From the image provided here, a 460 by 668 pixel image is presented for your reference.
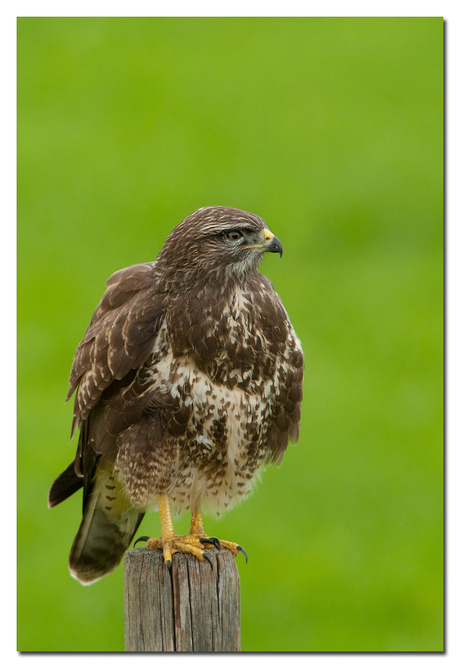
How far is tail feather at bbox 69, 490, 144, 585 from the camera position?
3.98 metres

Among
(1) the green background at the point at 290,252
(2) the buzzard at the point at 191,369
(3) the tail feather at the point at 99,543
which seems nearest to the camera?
(2) the buzzard at the point at 191,369

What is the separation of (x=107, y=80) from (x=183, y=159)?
67cm

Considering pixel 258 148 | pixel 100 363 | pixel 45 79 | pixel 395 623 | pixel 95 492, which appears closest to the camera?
pixel 100 363

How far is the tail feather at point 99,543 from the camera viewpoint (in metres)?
3.98

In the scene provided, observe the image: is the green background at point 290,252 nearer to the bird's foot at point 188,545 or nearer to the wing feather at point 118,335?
the bird's foot at point 188,545

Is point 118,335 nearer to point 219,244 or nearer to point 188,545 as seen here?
point 219,244

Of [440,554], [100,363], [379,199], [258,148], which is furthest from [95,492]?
[379,199]

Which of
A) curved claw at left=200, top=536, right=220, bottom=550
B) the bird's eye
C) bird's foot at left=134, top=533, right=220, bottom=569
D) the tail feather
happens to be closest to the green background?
the tail feather

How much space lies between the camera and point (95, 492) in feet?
12.7

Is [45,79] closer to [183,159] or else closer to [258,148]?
[183,159]

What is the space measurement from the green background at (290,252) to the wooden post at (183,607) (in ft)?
3.22

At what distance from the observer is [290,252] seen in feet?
19.5

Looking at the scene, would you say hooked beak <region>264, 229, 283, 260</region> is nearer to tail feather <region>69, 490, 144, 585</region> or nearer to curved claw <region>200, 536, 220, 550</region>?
curved claw <region>200, 536, 220, 550</region>

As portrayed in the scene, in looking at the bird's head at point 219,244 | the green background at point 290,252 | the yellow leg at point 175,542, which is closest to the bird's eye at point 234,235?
the bird's head at point 219,244
